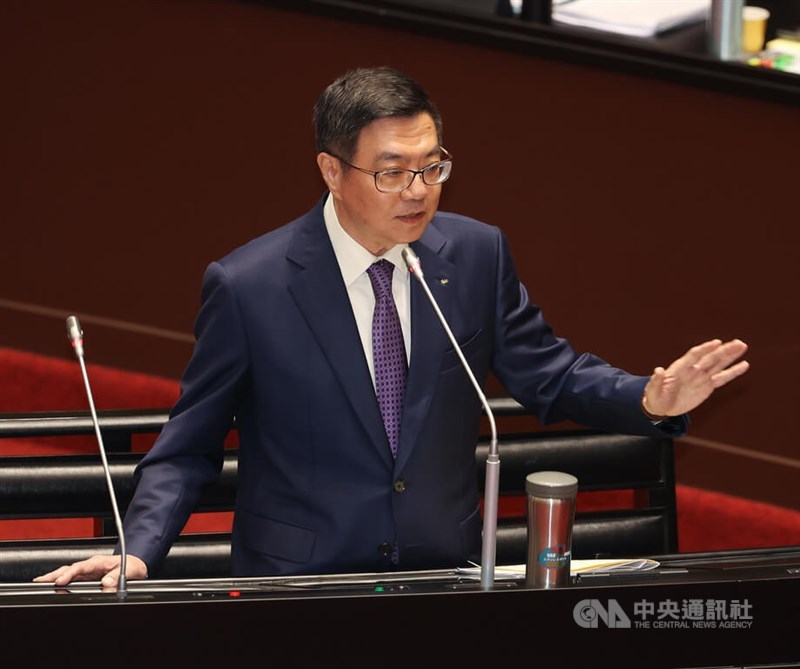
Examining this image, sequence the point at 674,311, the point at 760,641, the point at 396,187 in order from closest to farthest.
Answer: the point at 760,641 → the point at 396,187 → the point at 674,311

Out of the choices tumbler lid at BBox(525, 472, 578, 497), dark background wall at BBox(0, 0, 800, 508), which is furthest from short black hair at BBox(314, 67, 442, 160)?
dark background wall at BBox(0, 0, 800, 508)

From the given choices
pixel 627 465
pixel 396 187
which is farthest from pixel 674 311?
pixel 396 187

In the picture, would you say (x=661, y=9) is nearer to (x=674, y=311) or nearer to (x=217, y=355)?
(x=674, y=311)

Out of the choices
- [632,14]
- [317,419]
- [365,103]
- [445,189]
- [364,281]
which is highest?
[632,14]

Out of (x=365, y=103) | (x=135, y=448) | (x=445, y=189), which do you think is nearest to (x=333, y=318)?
(x=365, y=103)

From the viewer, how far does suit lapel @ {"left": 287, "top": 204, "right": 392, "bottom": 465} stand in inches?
99.6

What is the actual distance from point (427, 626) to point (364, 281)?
0.82 meters

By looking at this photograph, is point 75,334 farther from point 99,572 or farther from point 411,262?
point 411,262

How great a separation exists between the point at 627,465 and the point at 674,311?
110 centimetres

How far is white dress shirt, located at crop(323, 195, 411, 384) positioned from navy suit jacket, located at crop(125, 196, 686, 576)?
0.07ft

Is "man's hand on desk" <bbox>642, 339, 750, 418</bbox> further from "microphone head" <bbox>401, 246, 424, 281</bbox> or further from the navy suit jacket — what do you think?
"microphone head" <bbox>401, 246, 424, 281</bbox>

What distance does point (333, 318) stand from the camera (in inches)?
101

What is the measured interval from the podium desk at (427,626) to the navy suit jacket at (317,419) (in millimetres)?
556

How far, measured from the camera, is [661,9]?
421 cm
